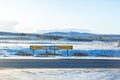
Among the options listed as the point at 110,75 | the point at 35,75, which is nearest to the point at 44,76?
the point at 35,75

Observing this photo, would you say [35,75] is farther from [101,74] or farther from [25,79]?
[101,74]

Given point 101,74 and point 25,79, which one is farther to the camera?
point 101,74

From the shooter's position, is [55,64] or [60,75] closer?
[60,75]

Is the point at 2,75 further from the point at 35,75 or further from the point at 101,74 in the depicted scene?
the point at 101,74

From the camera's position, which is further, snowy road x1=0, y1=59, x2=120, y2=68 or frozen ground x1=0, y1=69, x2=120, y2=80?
snowy road x1=0, y1=59, x2=120, y2=68

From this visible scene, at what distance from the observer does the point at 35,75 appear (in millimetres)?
20000

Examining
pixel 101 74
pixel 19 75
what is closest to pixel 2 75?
pixel 19 75

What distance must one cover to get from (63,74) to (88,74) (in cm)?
131

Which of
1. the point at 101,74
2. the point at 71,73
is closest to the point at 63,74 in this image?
the point at 71,73

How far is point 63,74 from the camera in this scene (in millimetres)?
20438

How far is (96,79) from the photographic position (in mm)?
18500

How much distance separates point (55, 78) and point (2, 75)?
9.60ft

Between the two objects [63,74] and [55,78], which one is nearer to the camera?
[55,78]

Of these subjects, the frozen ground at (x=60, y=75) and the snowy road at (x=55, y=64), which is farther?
the snowy road at (x=55, y=64)
